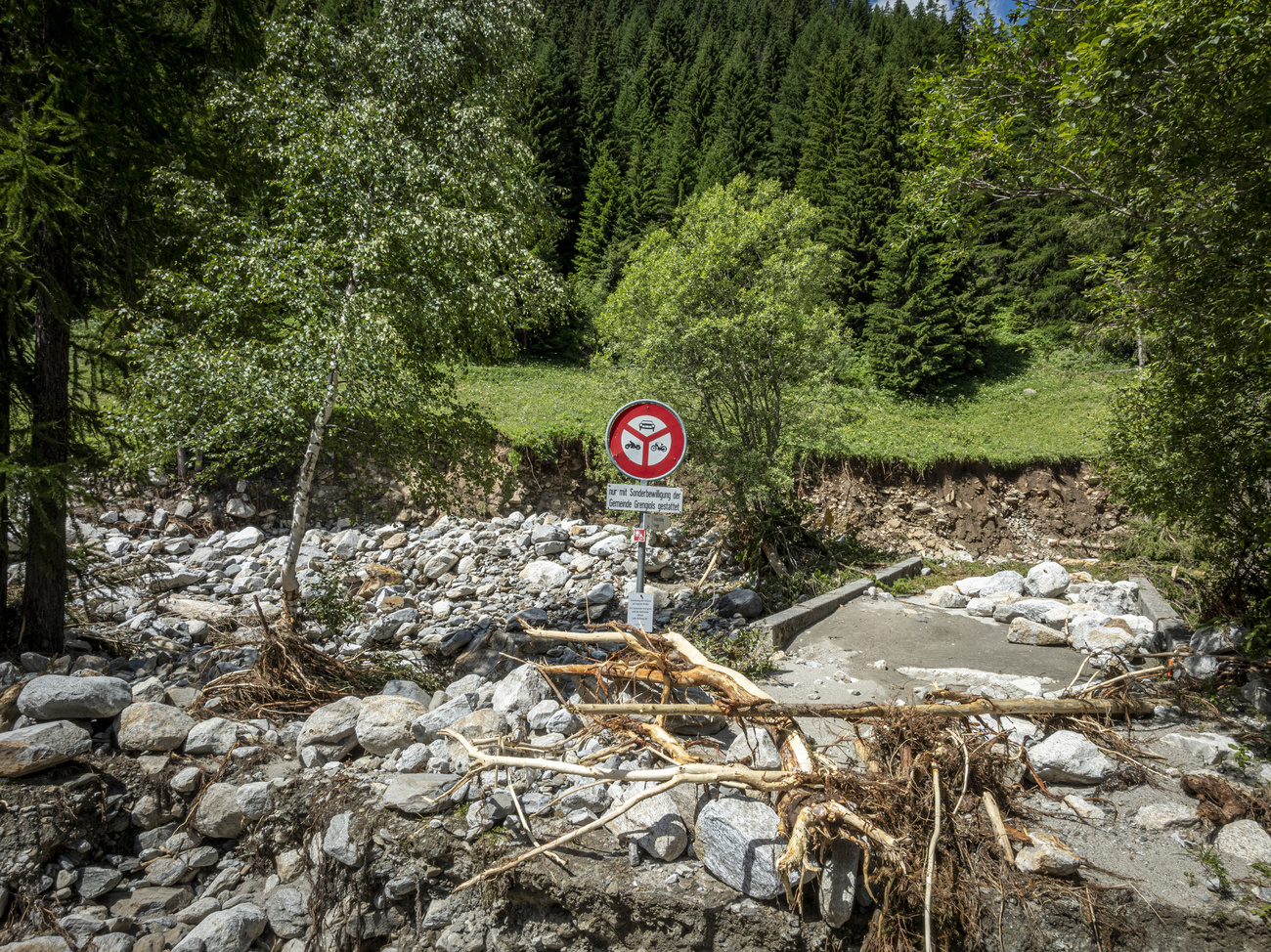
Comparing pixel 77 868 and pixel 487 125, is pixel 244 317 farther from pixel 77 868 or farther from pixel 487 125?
pixel 77 868

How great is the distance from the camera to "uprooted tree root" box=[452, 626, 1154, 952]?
2859 mm

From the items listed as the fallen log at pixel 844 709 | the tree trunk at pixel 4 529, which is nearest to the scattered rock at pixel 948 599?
the fallen log at pixel 844 709

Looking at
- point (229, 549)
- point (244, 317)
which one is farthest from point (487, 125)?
point (229, 549)

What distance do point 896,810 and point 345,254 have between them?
20.8 ft

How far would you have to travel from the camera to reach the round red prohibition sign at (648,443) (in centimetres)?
498

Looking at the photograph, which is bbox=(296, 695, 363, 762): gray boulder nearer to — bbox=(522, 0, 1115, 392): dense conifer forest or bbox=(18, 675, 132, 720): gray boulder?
bbox=(18, 675, 132, 720): gray boulder

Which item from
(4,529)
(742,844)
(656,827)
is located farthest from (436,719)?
(4,529)

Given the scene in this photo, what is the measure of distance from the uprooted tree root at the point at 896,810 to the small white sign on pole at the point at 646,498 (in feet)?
4.58

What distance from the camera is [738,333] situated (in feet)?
29.7

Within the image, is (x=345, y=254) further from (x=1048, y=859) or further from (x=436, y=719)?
(x=1048, y=859)

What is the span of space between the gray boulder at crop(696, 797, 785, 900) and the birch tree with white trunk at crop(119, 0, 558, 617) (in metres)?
4.77

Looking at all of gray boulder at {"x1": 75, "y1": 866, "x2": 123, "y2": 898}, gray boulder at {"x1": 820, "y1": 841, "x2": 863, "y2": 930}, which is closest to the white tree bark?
gray boulder at {"x1": 75, "y1": 866, "x2": 123, "y2": 898}

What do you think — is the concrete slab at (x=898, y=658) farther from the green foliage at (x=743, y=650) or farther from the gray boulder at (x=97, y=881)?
the gray boulder at (x=97, y=881)

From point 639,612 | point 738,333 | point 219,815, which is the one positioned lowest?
point 219,815
